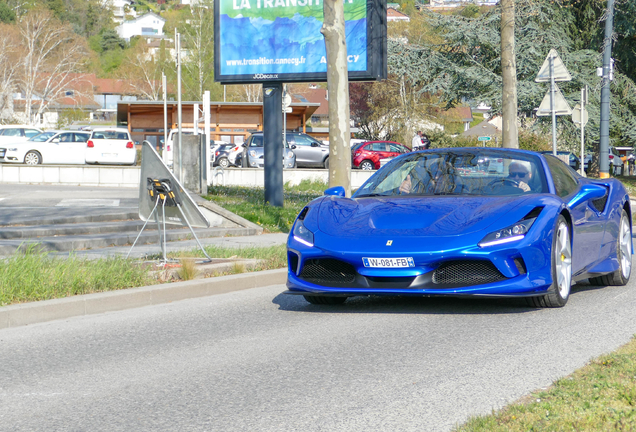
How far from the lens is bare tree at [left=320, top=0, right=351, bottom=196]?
12.1m

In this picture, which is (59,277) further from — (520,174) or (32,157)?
(32,157)

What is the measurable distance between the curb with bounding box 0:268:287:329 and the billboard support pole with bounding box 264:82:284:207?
771 cm

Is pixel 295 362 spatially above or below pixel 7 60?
below

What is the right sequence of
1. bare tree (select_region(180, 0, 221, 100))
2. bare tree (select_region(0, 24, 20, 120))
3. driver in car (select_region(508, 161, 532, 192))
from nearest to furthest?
1. driver in car (select_region(508, 161, 532, 192))
2. bare tree (select_region(0, 24, 20, 120))
3. bare tree (select_region(180, 0, 221, 100))

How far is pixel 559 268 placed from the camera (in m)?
6.88

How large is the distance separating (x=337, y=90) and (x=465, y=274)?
632 cm

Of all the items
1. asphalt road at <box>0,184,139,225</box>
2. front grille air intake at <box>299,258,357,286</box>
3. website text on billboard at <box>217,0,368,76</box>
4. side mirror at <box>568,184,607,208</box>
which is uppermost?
website text on billboard at <box>217,0,368,76</box>

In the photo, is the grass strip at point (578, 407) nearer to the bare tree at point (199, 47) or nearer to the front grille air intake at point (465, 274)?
the front grille air intake at point (465, 274)

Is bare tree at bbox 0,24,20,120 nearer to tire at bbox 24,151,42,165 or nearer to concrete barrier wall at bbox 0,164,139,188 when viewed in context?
tire at bbox 24,151,42,165

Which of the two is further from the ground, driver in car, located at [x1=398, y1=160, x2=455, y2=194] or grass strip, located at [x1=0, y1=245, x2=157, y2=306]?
driver in car, located at [x1=398, y1=160, x2=455, y2=194]

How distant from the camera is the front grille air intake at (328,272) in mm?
6652

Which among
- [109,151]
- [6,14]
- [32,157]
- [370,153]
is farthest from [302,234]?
[6,14]

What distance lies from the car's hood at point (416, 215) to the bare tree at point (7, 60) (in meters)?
67.0

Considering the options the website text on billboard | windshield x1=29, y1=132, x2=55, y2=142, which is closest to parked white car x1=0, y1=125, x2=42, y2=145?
windshield x1=29, y1=132, x2=55, y2=142
